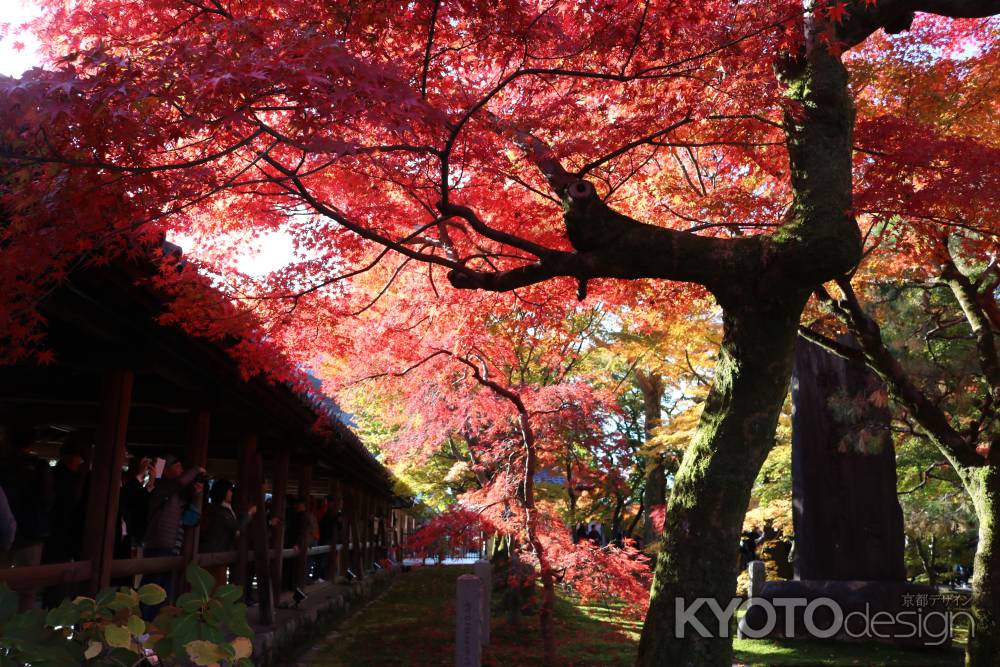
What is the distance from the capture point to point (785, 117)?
7469 millimetres

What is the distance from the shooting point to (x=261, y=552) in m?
10.9

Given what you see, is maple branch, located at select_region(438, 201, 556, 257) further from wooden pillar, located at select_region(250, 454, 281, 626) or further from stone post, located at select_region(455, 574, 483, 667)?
wooden pillar, located at select_region(250, 454, 281, 626)

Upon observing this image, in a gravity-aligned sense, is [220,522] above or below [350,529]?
above

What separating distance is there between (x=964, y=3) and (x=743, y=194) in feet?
9.88

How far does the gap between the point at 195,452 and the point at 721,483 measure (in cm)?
514

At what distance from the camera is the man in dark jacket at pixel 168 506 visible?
24.5 ft

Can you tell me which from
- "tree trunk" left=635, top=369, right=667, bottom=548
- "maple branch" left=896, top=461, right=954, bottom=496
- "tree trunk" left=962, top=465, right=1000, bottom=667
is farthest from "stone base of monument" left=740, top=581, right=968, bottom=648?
"tree trunk" left=635, top=369, right=667, bottom=548

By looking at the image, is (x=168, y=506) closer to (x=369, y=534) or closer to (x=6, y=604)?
(x=6, y=604)

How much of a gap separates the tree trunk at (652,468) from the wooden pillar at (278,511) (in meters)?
14.5

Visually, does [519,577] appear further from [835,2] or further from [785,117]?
[835,2]

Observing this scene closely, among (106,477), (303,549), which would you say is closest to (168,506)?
(106,477)

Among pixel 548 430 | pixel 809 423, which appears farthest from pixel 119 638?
pixel 809 423

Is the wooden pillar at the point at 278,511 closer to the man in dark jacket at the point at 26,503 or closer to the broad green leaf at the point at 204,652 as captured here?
the man in dark jacket at the point at 26,503

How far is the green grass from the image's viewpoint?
461 inches
